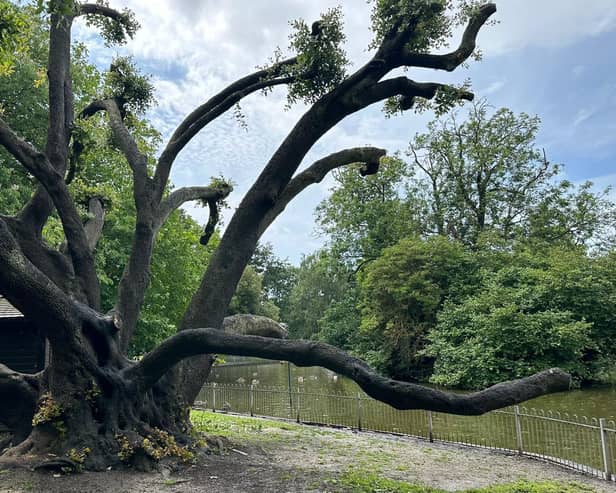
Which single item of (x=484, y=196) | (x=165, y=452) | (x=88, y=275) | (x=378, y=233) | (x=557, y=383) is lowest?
(x=165, y=452)

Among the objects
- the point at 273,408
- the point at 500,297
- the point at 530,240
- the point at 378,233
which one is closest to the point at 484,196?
the point at 530,240

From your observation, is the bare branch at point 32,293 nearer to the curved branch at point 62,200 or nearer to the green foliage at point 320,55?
the curved branch at point 62,200

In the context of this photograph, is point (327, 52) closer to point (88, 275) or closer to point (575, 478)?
point (88, 275)

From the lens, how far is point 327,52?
9.31 meters

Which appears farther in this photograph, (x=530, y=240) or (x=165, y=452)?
(x=530, y=240)

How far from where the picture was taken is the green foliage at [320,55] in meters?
9.21

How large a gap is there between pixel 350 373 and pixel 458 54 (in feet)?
20.4

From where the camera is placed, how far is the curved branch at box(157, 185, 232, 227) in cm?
1020

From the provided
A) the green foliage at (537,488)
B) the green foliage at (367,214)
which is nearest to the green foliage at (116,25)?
the green foliage at (537,488)

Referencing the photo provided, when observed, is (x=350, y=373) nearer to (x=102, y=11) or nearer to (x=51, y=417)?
(x=51, y=417)

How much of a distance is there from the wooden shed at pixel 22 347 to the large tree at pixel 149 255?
14.4 feet

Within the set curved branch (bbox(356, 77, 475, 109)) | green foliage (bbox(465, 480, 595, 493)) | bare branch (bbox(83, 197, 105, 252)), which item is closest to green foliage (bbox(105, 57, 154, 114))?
bare branch (bbox(83, 197, 105, 252))

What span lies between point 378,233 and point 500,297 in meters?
11.8

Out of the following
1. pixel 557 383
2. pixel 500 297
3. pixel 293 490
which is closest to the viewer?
pixel 557 383
